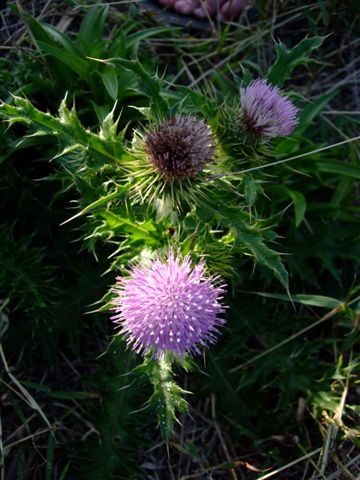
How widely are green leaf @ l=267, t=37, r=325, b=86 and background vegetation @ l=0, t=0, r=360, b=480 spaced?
1 cm

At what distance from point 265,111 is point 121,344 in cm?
141

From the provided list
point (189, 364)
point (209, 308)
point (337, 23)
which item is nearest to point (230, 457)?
point (189, 364)

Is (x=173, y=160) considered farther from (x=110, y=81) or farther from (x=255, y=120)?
(x=110, y=81)

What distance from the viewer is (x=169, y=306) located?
80.6 inches

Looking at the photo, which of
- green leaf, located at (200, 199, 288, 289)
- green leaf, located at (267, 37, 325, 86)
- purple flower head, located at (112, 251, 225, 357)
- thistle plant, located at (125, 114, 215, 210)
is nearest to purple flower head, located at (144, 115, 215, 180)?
thistle plant, located at (125, 114, 215, 210)

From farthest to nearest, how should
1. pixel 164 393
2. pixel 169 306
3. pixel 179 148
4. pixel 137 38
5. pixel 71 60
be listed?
pixel 137 38 → pixel 71 60 → pixel 164 393 → pixel 179 148 → pixel 169 306

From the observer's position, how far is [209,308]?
83.4 inches

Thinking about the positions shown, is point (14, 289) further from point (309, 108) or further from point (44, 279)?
point (309, 108)

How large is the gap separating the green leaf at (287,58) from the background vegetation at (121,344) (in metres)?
0.01

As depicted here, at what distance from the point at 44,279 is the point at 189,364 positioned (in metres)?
1.12

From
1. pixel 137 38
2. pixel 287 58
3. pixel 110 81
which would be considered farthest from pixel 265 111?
pixel 137 38

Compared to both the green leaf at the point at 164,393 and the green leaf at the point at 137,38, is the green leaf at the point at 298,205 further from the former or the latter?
the green leaf at the point at 137,38

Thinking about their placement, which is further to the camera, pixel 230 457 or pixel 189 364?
pixel 230 457

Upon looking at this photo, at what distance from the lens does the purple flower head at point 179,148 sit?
2.22m
